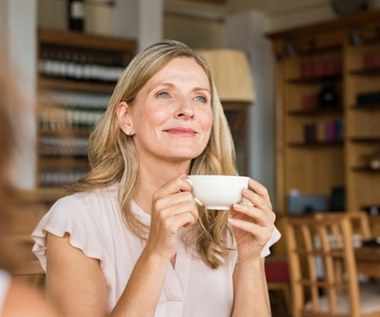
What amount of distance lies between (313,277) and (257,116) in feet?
13.6

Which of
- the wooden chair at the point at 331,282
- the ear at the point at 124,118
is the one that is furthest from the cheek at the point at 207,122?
the wooden chair at the point at 331,282

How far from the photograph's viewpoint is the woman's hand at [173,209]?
4.24 feet

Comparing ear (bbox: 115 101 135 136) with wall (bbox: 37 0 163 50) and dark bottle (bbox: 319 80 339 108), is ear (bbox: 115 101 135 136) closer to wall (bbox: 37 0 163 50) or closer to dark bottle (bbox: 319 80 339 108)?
wall (bbox: 37 0 163 50)

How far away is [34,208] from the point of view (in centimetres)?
62

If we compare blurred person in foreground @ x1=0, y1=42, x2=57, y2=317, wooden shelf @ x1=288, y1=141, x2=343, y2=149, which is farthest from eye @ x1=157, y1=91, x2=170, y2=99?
wooden shelf @ x1=288, y1=141, x2=343, y2=149

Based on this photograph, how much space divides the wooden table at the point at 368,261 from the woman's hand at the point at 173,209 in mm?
2784

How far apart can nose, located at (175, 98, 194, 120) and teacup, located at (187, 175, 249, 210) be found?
28cm

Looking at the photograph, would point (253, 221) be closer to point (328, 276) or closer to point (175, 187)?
point (175, 187)

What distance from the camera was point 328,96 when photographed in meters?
7.31

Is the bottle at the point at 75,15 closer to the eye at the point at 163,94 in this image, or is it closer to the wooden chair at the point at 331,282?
the wooden chair at the point at 331,282

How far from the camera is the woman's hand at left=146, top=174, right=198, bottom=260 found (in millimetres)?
1292

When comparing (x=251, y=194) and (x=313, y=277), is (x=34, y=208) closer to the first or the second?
(x=251, y=194)

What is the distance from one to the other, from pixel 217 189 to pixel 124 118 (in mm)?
464

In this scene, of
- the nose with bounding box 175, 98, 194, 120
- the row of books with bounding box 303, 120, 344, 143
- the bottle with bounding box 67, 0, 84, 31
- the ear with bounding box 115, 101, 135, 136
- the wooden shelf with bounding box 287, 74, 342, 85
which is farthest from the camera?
Answer: the wooden shelf with bounding box 287, 74, 342, 85
